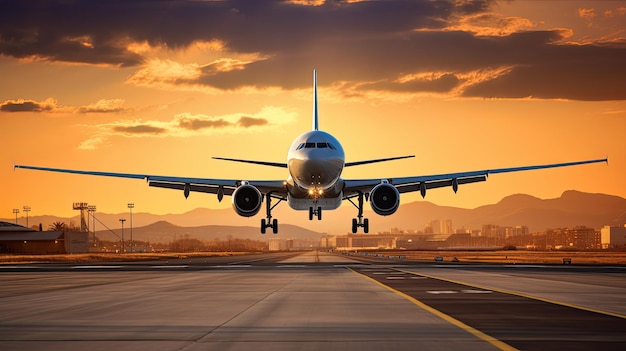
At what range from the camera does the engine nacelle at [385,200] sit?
54062 mm

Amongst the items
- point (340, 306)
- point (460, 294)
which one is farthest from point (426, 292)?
point (340, 306)

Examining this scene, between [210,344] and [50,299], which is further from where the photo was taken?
[50,299]

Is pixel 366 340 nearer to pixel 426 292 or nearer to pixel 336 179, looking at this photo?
pixel 426 292

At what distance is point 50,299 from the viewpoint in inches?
854

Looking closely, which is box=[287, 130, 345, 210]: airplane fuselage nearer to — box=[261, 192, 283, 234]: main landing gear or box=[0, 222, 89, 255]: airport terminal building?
box=[261, 192, 283, 234]: main landing gear

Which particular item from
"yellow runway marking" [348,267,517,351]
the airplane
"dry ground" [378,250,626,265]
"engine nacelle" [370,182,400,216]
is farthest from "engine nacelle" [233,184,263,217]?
"yellow runway marking" [348,267,517,351]

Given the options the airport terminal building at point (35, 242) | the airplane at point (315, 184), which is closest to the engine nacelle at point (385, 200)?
the airplane at point (315, 184)

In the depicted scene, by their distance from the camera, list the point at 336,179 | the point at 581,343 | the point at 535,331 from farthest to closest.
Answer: the point at 336,179 < the point at 535,331 < the point at 581,343

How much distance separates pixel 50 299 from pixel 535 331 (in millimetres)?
14639

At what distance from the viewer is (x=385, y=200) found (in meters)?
54.5

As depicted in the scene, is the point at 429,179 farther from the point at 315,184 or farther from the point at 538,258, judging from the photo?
the point at 538,258

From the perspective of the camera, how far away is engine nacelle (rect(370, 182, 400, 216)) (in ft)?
177

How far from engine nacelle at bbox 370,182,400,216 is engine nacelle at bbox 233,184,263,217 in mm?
8528

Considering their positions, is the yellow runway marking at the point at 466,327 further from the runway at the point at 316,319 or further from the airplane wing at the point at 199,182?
the airplane wing at the point at 199,182
